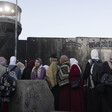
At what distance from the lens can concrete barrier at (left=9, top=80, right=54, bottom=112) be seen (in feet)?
13.4

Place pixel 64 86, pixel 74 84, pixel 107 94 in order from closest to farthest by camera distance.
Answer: pixel 107 94 < pixel 74 84 < pixel 64 86

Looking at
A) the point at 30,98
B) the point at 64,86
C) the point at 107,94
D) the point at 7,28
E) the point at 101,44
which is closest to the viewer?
the point at 30,98

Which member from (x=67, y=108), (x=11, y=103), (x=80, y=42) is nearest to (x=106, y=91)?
(x=67, y=108)

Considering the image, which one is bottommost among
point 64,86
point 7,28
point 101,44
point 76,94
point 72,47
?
point 76,94

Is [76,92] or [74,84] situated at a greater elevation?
[74,84]

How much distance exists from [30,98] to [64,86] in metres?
1.28

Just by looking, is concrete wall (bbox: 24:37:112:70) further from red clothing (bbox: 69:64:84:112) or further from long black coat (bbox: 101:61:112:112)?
long black coat (bbox: 101:61:112:112)

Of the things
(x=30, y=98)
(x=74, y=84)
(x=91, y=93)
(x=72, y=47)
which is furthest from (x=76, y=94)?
(x=72, y=47)

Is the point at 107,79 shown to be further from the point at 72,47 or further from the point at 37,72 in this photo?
the point at 72,47

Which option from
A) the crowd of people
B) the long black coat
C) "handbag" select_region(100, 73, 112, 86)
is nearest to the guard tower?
the crowd of people

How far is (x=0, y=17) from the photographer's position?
12656mm

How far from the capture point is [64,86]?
514 centimetres

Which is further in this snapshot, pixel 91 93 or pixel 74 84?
pixel 91 93

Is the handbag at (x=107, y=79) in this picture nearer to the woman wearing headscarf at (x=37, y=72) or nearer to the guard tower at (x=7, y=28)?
the woman wearing headscarf at (x=37, y=72)
